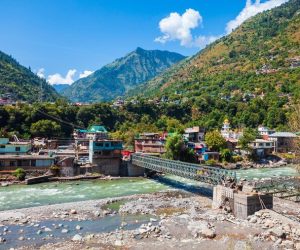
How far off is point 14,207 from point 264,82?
4685 inches

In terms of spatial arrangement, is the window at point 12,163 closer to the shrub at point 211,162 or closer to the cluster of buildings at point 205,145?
the cluster of buildings at point 205,145

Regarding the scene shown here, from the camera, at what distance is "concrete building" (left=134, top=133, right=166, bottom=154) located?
67875 millimetres

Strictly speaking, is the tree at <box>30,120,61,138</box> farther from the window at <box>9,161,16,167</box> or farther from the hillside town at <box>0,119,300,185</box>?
the window at <box>9,161,16,167</box>

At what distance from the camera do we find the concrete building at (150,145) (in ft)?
223

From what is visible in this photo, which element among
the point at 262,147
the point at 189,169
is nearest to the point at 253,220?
the point at 189,169

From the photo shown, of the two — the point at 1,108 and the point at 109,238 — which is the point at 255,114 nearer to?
the point at 1,108

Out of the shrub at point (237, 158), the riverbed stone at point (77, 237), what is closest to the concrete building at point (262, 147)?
the shrub at point (237, 158)

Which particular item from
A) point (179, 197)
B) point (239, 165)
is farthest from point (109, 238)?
point (239, 165)

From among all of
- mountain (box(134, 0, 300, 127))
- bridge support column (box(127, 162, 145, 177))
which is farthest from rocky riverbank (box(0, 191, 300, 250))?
mountain (box(134, 0, 300, 127))

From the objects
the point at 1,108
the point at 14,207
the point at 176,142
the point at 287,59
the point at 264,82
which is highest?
the point at 287,59

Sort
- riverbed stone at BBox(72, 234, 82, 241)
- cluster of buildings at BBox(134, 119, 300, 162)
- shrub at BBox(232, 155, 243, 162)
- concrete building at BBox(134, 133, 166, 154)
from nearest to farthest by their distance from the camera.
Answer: riverbed stone at BBox(72, 234, 82, 241), cluster of buildings at BBox(134, 119, 300, 162), shrub at BBox(232, 155, 243, 162), concrete building at BBox(134, 133, 166, 154)

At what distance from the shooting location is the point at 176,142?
196 feet

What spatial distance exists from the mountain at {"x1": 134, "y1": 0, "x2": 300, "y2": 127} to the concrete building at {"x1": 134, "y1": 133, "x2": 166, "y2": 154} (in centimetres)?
3999

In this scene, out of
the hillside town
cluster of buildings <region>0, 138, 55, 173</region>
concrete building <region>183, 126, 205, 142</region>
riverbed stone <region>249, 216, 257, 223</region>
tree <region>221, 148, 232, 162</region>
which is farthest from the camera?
concrete building <region>183, 126, 205, 142</region>
